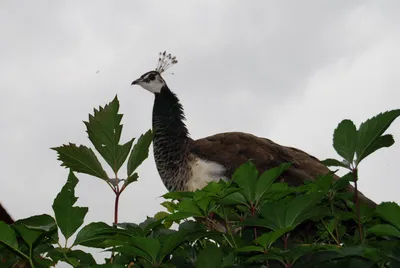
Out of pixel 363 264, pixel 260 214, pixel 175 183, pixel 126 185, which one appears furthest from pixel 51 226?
pixel 175 183

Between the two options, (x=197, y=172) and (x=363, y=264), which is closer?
(x=363, y=264)

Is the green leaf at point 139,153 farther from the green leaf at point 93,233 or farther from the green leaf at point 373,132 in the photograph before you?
the green leaf at point 373,132

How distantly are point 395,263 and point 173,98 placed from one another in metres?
8.62

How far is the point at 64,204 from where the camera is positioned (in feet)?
5.59

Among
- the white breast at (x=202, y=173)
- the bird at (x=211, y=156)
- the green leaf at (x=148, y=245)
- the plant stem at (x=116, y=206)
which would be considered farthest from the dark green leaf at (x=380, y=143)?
the white breast at (x=202, y=173)

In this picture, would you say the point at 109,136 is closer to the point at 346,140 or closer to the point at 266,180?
the point at 266,180

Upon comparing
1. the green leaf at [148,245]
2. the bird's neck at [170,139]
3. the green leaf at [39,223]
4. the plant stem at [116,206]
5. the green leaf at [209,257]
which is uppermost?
the bird's neck at [170,139]

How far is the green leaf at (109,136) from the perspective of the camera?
187 centimetres

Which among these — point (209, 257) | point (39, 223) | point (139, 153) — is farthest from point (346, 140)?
point (39, 223)

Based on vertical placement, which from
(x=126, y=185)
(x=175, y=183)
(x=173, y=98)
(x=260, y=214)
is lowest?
(x=260, y=214)

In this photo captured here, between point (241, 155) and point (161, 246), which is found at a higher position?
point (241, 155)

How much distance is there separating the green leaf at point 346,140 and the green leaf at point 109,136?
655mm

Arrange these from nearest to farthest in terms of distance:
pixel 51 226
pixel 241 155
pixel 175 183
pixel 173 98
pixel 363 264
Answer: pixel 363 264
pixel 51 226
pixel 241 155
pixel 175 183
pixel 173 98

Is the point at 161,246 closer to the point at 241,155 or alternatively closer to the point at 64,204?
the point at 64,204
